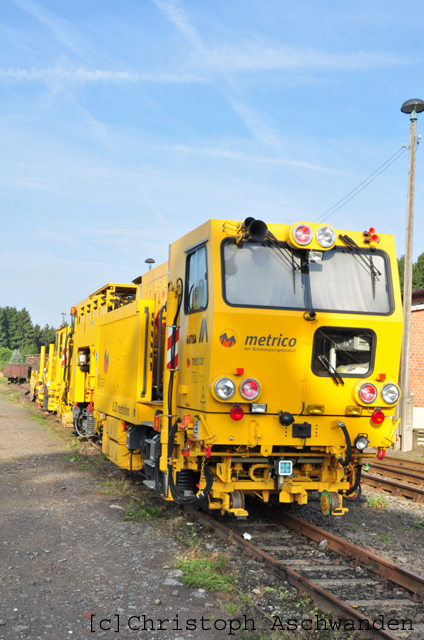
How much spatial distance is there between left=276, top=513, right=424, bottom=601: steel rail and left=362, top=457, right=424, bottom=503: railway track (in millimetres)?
2853

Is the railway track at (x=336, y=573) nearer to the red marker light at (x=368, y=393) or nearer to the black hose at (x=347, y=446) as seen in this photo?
the black hose at (x=347, y=446)

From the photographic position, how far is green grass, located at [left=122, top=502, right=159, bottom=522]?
7.15 m

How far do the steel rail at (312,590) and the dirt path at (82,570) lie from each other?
586 millimetres

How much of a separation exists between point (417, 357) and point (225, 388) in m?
13.8

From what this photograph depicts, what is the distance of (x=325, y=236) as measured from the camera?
6.08 metres

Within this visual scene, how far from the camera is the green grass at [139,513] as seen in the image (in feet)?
23.5

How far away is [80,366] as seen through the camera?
14.0 metres

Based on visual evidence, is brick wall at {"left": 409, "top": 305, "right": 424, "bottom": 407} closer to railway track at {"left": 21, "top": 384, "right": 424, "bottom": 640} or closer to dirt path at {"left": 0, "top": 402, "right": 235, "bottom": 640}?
dirt path at {"left": 0, "top": 402, "right": 235, "bottom": 640}

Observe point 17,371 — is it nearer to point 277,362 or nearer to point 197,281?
point 197,281

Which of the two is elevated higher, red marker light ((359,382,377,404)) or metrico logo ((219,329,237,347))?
metrico logo ((219,329,237,347))

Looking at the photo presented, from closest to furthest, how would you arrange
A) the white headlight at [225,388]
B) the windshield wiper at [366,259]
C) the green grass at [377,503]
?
the white headlight at [225,388], the windshield wiper at [366,259], the green grass at [377,503]

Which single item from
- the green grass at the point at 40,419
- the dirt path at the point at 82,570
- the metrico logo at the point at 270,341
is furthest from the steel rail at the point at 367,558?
the green grass at the point at 40,419

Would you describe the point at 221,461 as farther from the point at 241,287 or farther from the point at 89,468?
the point at 89,468

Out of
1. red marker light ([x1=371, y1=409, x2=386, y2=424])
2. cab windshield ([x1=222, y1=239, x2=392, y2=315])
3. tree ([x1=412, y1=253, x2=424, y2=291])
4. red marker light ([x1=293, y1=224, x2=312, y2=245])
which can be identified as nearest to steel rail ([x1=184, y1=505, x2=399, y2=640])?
red marker light ([x1=371, y1=409, x2=386, y2=424])
